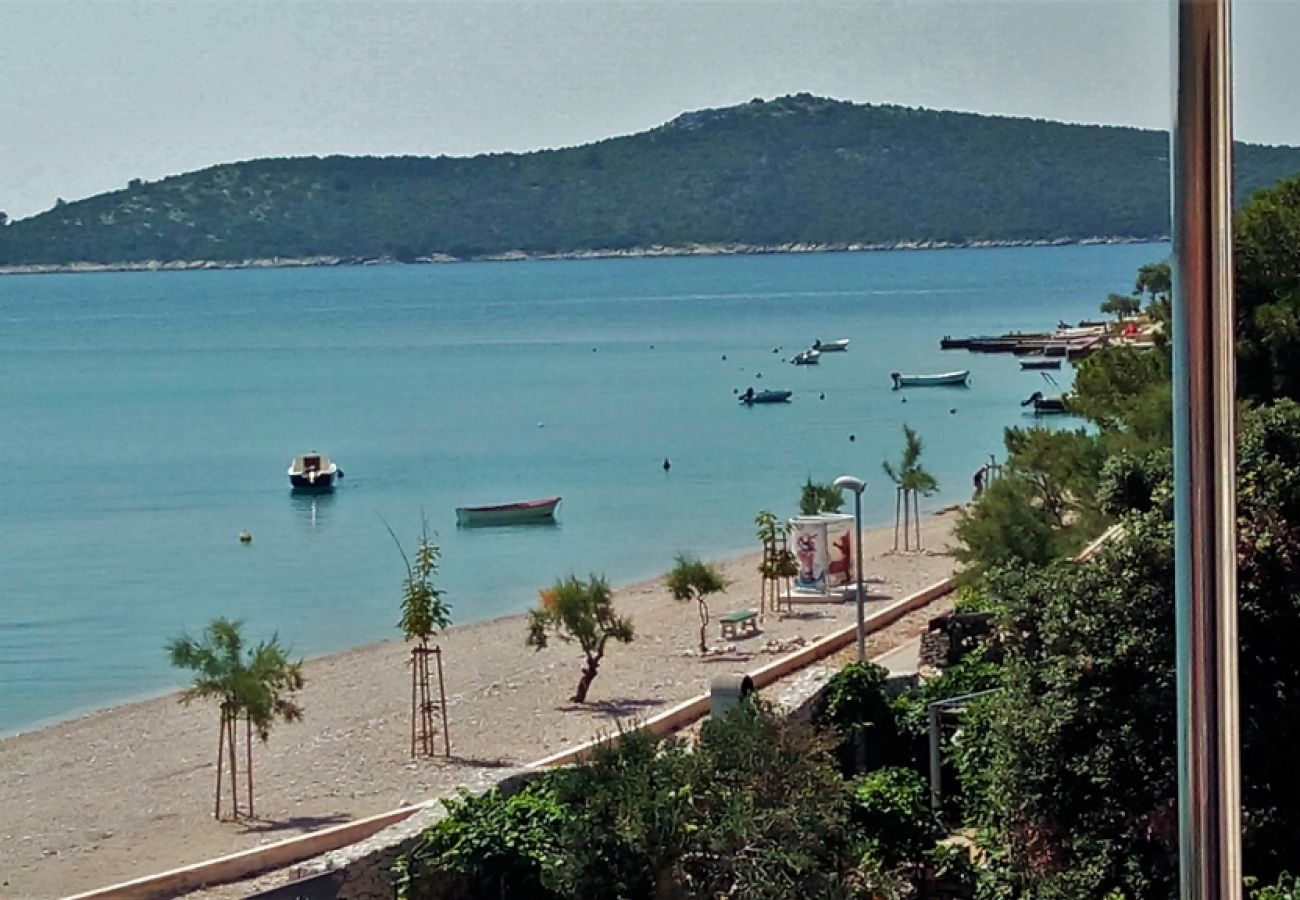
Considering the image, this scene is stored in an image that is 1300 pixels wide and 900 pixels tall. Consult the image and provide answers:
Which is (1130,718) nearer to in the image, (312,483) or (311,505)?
(311,505)

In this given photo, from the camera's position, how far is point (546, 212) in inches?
3543

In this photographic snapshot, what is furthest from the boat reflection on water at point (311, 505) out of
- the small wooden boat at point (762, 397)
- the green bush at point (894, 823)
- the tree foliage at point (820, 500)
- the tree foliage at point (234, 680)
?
the green bush at point (894, 823)

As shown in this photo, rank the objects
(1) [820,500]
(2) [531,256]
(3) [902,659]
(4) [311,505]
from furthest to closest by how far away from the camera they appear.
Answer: (2) [531,256] → (4) [311,505] → (1) [820,500] → (3) [902,659]

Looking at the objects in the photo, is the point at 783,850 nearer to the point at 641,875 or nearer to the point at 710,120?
the point at 641,875

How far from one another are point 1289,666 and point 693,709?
626cm

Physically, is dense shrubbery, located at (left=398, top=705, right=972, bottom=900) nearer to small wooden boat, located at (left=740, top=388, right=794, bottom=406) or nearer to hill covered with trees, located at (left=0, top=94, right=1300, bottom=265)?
small wooden boat, located at (left=740, top=388, right=794, bottom=406)

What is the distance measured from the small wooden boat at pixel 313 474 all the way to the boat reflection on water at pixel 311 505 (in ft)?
0.49

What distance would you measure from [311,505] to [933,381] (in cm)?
2261

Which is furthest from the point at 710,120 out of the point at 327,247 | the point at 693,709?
the point at 693,709

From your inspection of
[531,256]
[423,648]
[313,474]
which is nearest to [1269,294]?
[423,648]

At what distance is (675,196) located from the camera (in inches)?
3337

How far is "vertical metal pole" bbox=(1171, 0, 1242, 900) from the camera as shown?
1.59 m

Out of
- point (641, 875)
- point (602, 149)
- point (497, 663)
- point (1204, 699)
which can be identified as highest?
point (602, 149)

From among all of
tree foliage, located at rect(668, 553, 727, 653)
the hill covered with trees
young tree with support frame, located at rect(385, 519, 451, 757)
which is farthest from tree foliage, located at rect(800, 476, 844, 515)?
the hill covered with trees
